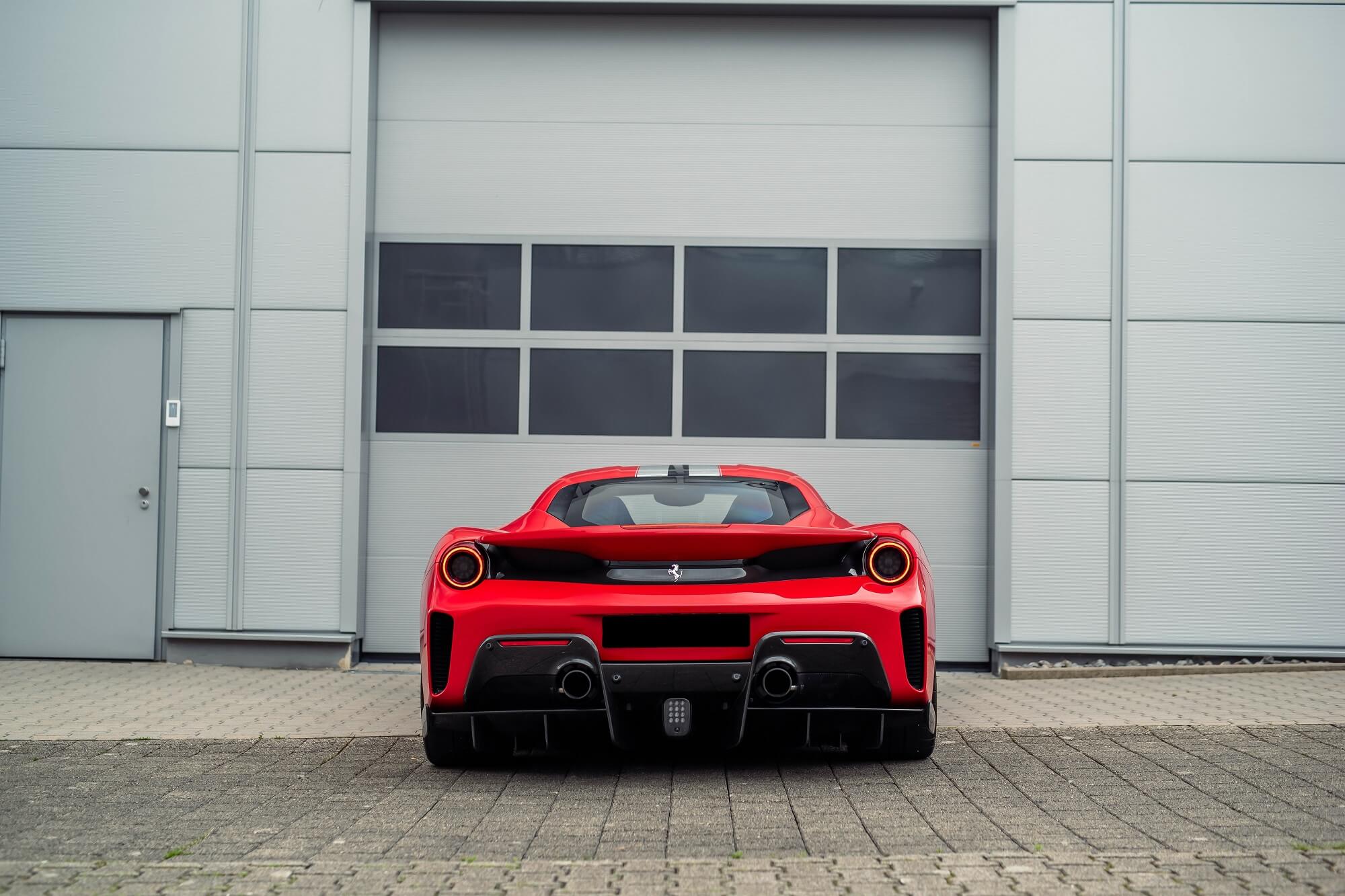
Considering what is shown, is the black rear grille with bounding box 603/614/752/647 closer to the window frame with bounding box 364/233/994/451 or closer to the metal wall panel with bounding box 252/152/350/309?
the window frame with bounding box 364/233/994/451

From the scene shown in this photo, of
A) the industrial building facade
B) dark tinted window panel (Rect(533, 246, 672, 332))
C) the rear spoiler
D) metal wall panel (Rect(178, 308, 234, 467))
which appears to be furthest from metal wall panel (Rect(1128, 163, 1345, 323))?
metal wall panel (Rect(178, 308, 234, 467))

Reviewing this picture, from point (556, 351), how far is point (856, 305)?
6.70 feet

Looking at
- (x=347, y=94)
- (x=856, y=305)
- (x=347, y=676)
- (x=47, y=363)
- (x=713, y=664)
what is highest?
(x=347, y=94)

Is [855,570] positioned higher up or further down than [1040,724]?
higher up

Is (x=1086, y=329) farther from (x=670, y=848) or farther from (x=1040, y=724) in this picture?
(x=670, y=848)

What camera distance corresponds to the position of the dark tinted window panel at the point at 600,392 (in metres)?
8.20

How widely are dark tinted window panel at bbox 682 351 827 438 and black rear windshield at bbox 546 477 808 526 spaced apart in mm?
2705

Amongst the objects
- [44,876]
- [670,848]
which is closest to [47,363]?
[44,876]

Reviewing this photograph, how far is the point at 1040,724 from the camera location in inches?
230

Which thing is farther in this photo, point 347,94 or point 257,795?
point 347,94

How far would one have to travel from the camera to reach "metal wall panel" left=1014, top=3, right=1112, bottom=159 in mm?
8086

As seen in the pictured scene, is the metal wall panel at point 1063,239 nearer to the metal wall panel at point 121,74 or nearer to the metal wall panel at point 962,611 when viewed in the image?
the metal wall panel at point 962,611

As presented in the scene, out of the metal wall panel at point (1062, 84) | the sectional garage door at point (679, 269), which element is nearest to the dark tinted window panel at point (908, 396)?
the sectional garage door at point (679, 269)

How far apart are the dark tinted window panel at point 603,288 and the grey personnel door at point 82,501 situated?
257 centimetres
